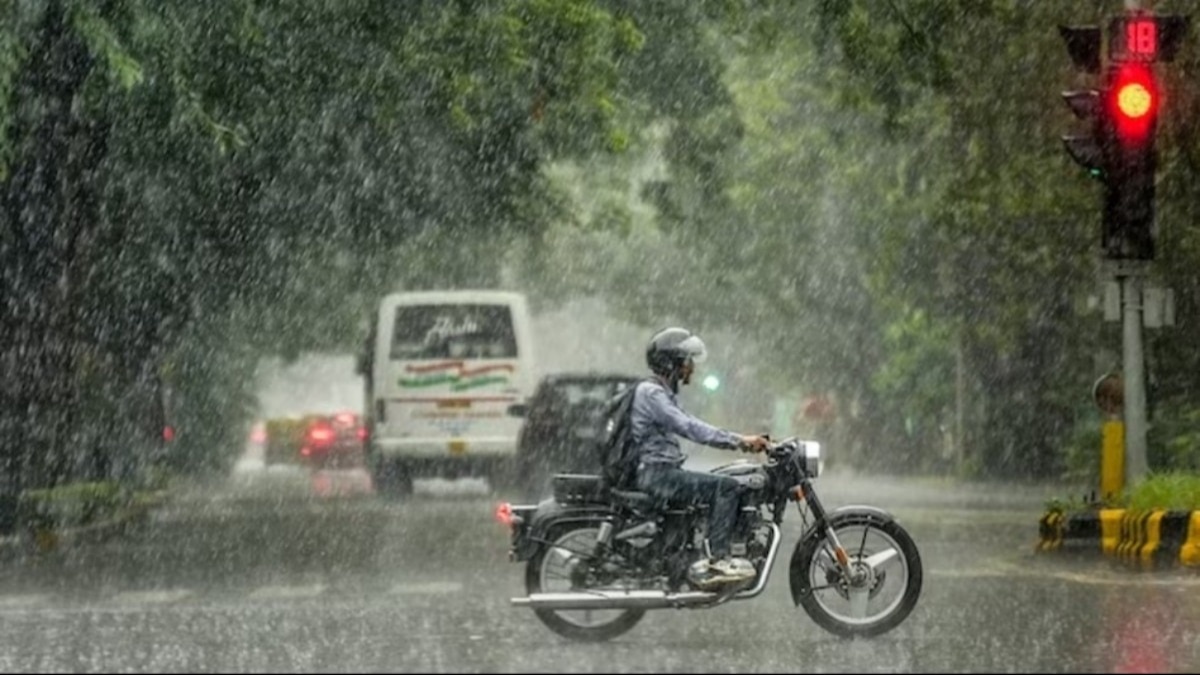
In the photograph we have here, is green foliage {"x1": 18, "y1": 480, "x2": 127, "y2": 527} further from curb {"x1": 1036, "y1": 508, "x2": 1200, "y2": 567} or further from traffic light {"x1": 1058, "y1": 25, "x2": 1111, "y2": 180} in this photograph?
traffic light {"x1": 1058, "y1": 25, "x2": 1111, "y2": 180}

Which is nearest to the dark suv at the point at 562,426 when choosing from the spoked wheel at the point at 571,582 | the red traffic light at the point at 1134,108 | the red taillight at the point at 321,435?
the red traffic light at the point at 1134,108

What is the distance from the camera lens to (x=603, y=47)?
33000 mm

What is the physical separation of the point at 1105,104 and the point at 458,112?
11.3 m

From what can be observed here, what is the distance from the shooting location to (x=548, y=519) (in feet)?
46.6

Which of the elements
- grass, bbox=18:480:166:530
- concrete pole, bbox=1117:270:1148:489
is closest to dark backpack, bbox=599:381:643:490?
concrete pole, bbox=1117:270:1148:489

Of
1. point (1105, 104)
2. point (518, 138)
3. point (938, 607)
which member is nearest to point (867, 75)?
point (518, 138)

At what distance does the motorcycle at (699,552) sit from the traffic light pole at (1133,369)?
7679 millimetres

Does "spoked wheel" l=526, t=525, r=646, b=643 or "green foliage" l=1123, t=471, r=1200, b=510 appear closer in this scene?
"spoked wheel" l=526, t=525, r=646, b=643

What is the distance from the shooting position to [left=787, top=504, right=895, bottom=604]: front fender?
14.3m

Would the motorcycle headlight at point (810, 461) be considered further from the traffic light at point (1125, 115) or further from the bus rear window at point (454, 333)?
the bus rear window at point (454, 333)

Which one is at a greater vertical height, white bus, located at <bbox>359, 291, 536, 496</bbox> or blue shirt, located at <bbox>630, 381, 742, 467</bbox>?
white bus, located at <bbox>359, 291, 536, 496</bbox>

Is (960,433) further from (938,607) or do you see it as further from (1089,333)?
(938,607)

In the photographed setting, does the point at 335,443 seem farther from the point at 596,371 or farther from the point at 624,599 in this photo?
the point at 624,599

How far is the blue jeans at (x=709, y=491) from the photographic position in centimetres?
1422
